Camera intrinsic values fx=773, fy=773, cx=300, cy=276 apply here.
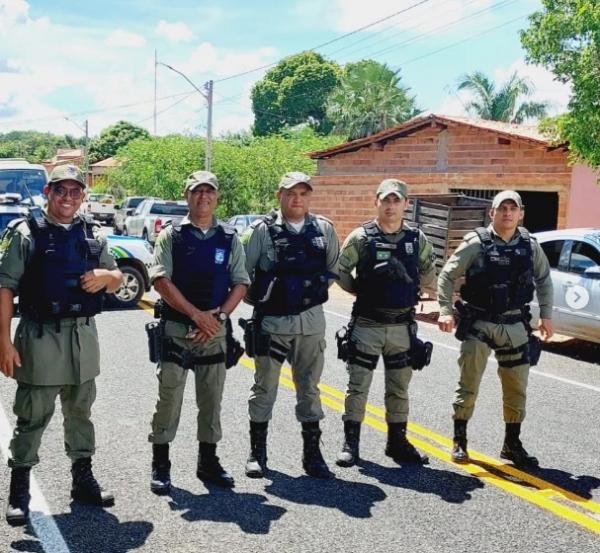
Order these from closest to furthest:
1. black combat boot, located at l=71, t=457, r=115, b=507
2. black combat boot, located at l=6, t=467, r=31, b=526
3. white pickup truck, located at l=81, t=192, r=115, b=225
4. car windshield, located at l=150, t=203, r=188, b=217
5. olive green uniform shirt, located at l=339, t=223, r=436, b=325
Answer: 1. black combat boot, located at l=6, t=467, r=31, b=526
2. black combat boot, located at l=71, t=457, r=115, b=507
3. olive green uniform shirt, located at l=339, t=223, r=436, b=325
4. car windshield, located at l=150, t=203, r=188, b=217
5. white pickup truck, located at l=81, t=192, r=115, b=225

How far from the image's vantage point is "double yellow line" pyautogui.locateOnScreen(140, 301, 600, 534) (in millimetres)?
4477

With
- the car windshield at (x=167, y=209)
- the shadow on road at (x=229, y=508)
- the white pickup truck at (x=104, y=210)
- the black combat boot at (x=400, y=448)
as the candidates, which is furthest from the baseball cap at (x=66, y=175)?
the white pickup truck at (x=104, y=210)

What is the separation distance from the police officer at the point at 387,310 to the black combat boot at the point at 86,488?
1.59m

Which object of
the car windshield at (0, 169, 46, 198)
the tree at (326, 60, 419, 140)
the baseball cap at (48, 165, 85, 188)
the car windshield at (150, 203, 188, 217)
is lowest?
the baseball cap at (48, 165, 85, 188)

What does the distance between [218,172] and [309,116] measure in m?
54.4

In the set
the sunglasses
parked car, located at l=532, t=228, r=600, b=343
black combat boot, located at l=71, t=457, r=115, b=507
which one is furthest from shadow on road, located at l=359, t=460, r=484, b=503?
parked car, located at l=532, t=228, r=600, b=343

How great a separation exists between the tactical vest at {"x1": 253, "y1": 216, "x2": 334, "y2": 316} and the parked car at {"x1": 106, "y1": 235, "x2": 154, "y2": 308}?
787 cm

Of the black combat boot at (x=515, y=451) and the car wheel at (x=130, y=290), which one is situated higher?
the car wheel at (x=130, y=290)

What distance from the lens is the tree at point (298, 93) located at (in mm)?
85125

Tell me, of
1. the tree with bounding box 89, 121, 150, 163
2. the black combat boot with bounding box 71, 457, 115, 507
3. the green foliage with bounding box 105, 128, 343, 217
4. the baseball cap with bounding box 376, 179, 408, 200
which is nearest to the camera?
the black combat boot with bounding box 71, 457, 115, 507

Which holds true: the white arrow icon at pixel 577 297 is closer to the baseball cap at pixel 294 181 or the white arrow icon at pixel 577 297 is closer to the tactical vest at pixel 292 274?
the tactical vest at pixel 292 274

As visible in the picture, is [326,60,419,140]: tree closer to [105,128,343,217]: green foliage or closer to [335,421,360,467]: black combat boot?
[105,128,343,217]: green foliage

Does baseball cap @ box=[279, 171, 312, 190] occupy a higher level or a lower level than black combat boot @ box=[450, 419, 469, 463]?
higher

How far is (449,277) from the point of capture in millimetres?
5461
